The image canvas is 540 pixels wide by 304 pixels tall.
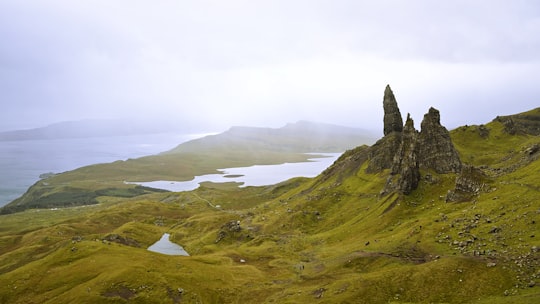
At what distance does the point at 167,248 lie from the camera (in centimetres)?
13250

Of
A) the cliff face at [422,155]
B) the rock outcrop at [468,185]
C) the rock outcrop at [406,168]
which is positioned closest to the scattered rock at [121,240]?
the cliff face at [422,155]

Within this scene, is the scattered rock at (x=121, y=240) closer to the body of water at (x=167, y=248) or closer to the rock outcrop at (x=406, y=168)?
the body of water at (x=167, y=248)

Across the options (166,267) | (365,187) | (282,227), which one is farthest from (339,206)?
(166,267)

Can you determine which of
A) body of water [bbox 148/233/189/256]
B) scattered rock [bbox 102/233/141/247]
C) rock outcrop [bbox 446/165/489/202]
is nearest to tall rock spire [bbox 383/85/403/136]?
rock outcrop [bbox 446/165/489/202]

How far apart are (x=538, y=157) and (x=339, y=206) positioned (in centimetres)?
6396

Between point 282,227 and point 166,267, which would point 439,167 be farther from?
point 166,267

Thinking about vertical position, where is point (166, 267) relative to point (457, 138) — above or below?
below

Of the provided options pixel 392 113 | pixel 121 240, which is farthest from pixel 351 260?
pixel 392 113

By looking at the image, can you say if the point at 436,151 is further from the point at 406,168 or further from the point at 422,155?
the point at 406,168

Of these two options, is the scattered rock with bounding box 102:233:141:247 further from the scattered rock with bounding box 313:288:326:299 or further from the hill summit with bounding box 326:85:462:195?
the hill summit with bounding box 326:85:462:195

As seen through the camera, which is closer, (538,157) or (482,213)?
(482,213)

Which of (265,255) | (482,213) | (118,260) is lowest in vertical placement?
(265,255)

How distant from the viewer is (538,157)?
88188 mm

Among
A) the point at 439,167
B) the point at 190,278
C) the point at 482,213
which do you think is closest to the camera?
the point at 482,213
